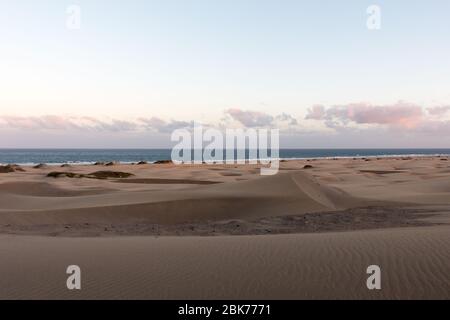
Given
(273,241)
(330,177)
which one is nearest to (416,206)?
(273,241)

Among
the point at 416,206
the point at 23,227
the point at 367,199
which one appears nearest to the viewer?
the point at 23,227

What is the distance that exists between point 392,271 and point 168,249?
149 inches

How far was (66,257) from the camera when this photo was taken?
7.81m
